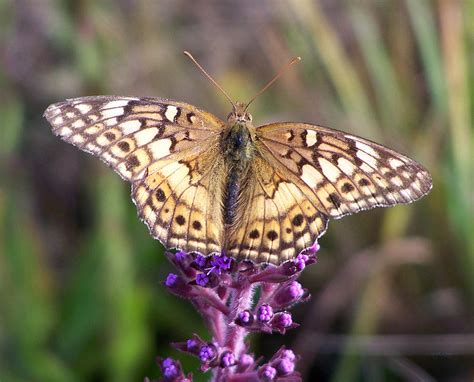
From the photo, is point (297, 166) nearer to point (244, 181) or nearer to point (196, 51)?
point (244, 181)

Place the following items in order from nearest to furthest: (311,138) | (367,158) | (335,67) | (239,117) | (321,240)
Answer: (367,158) < (311,138) < (239,117) < (321,240) < (335,67)

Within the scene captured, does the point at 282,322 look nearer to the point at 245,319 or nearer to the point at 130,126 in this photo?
the point at 245,319

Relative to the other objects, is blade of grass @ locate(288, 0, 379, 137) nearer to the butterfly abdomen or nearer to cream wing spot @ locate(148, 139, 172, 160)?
the butterfly abdomen

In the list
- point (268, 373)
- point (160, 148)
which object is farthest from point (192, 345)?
point (160, 148)

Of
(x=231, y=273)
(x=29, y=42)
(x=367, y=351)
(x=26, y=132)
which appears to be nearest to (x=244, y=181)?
(x=231, y=273)

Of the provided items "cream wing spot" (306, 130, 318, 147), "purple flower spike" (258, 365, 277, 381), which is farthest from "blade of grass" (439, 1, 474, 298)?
"purple flower spike" (258, 365, 277, 381)

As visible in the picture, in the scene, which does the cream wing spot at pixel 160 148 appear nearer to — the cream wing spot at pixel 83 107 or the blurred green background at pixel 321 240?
the cream wing spot at pixel 83 107
